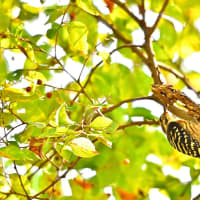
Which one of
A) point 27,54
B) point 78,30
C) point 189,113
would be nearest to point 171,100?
point 189,113

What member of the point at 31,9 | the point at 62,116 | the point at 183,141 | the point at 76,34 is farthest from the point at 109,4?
the point at 62,116

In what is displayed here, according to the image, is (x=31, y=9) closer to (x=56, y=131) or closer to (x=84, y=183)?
(x=84, y=183)

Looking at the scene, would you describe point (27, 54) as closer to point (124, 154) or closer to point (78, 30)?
point (78, 30)

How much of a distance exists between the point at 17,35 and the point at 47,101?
0.14 m

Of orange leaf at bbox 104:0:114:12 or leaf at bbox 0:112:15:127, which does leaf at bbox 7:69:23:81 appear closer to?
leaf at bbox 0:112:15:127

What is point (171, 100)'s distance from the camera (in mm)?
921

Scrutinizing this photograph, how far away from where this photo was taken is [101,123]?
0.73 meters

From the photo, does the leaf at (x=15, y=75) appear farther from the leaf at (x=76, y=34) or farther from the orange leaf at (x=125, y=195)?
the orange leaf at (x=125, y=195)

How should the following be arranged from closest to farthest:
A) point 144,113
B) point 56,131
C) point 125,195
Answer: point 56,131 → point 144,113 → point 125,195

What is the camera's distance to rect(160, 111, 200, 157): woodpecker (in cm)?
→ 94

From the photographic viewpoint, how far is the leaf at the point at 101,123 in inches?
28.5

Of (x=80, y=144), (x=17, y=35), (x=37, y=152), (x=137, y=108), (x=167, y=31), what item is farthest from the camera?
(x=167, y=31)

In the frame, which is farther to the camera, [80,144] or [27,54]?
[27,54]

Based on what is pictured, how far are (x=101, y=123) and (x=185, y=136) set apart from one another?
277mm
